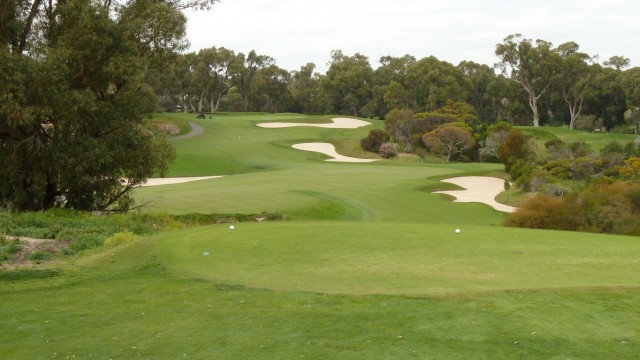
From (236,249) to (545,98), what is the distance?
3840 inches

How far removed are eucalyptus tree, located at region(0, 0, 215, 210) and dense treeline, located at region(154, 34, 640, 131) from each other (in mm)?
50809

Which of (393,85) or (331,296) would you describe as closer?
(331,296)

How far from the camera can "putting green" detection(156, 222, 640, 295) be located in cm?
1053

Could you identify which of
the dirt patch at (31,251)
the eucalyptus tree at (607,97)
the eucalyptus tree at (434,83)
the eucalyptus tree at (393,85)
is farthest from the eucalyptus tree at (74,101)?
the eucalyptus tree at (607,97)

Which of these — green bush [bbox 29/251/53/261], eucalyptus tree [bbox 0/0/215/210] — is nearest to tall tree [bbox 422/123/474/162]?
eucalyptus tree [bbox 0/0/215/210]

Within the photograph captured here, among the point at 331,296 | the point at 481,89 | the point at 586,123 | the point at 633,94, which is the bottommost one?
the point at 331,296

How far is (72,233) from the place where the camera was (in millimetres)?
17641

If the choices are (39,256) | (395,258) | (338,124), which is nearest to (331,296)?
(395,258)

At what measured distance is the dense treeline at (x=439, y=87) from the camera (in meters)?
90.2

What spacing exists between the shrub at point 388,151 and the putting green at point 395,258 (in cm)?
4746

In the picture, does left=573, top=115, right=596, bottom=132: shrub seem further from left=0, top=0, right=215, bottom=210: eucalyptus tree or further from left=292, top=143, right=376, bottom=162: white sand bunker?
left=0, top=0, right=215, bottom=210: eucalyptus tree

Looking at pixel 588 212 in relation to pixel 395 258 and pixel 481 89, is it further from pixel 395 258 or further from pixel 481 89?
pixel 481 89

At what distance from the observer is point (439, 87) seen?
9206 cm

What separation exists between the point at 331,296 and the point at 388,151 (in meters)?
56.3
